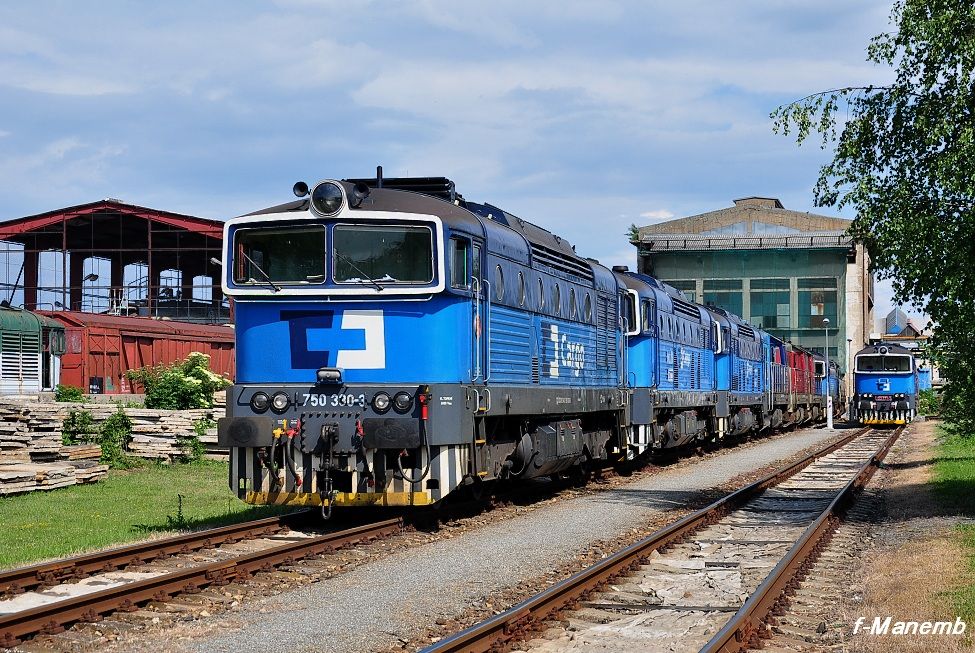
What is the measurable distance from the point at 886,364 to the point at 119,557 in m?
43.6

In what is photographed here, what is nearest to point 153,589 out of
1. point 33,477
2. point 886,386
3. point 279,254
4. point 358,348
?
point 358,348

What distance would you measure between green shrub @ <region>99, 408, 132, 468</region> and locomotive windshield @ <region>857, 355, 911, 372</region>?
118 ft

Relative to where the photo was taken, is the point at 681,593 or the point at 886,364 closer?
the point at 681,593

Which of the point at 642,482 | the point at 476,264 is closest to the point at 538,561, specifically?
the point at 476,264

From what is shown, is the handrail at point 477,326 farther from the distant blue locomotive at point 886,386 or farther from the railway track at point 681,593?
the distant blue locomotive at point 886,386

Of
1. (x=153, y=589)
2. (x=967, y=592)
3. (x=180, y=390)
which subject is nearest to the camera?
(x=153, y=589)

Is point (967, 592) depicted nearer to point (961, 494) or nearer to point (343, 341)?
point (343, 341)

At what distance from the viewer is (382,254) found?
12.8 meters

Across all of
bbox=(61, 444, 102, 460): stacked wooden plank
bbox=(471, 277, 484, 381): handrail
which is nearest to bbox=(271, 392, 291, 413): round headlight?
bbox=(471, 277, 484, 381): handrail

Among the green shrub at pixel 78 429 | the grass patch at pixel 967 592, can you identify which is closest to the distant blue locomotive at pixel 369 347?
the grass patch at pixel 967 592

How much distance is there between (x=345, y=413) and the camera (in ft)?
40.7

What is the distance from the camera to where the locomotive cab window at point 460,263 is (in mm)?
12828

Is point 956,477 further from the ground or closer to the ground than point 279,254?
closer to the ground

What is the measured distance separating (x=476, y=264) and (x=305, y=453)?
3.11m
